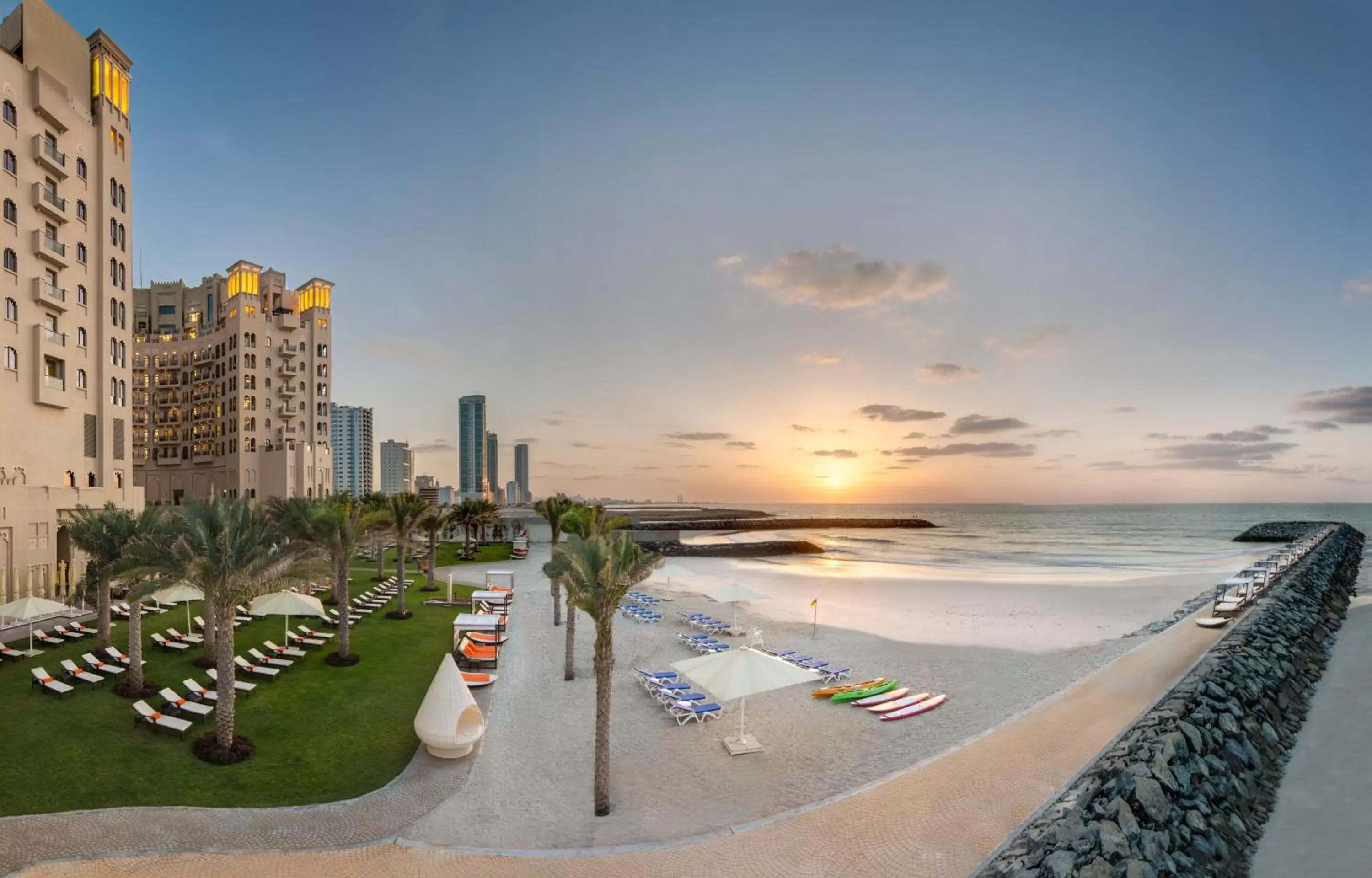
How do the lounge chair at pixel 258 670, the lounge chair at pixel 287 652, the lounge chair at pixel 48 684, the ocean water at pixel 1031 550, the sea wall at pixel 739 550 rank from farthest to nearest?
the sea wall at pixel 739 550
the ocean water at pixel 1031 550
the lounge chair at pixel 287 652
the lounge chair at pixel 258 670
the lounge chair at pixel 48 684

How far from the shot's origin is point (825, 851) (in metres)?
10.2

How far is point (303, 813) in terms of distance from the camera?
11.7 meters

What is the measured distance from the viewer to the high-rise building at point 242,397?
67500mm

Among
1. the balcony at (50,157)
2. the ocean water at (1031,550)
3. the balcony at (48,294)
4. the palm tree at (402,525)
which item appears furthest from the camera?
the ocean water at (1031,550)

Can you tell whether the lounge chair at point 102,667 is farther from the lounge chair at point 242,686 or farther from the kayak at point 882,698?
the kayak at point 882,698

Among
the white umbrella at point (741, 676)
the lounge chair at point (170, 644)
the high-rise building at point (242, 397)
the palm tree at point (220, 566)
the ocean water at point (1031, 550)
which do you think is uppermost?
the high-rise building at point (242, 397)

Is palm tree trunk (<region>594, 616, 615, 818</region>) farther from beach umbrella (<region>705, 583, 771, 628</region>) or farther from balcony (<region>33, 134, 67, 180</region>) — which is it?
balcony (<region>33, 134, 67, 180</region>)

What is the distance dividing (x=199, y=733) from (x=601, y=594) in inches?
390

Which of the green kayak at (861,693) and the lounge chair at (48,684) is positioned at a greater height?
the lounge chair at (48,684)

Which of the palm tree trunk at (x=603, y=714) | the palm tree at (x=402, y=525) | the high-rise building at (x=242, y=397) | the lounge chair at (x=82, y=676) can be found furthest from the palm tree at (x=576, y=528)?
the high-rise building at (x=242, y=397)

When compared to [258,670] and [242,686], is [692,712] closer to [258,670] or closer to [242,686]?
[242,686]

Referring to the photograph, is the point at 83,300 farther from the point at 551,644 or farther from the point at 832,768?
the point at 832,768

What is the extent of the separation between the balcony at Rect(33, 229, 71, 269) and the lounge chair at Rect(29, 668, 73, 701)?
26.2 meters

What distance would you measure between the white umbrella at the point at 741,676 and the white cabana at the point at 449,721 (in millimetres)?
4874
